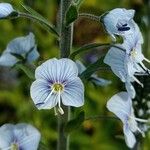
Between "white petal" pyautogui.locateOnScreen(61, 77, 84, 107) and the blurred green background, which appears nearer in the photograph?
"white petal" pyautogui.locateOnScreen(61, 77, 84, 107)

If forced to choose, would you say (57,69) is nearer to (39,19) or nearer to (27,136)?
(39,19)

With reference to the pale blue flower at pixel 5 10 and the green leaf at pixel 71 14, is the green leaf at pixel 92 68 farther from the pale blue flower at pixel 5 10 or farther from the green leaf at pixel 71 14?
the pale blue flower at pixel 5 10

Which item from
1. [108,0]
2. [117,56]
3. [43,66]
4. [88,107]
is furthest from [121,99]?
[108,0]

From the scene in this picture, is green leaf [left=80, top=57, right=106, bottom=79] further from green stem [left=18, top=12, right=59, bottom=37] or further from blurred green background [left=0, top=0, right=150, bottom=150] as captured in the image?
blurred green background [left=0, top=0, right=150, bottom=150]

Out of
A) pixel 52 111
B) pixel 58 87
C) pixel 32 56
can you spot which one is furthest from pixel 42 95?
pixel 52 111

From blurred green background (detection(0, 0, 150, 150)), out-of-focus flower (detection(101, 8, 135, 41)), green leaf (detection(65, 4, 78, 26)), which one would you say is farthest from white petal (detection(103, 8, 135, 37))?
blurred green background (detection(0, 0, 150, 150))
